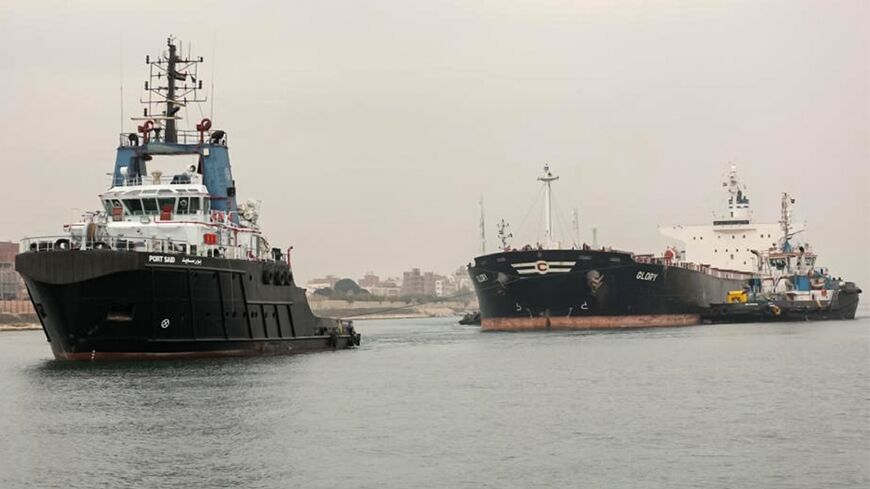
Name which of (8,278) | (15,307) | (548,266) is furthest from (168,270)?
(8,278)

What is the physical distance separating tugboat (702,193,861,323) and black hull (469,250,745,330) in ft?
26.8

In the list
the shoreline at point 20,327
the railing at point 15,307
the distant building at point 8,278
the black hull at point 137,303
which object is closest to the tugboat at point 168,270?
the black hull at point 137,303

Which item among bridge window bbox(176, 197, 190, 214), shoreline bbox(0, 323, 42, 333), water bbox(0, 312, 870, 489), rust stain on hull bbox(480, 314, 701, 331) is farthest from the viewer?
shoreline bbox(0, 323, 42, 333)

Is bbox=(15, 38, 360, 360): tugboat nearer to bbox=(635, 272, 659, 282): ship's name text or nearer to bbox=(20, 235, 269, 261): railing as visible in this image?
bbox=(20, 235, 269, 261): railing

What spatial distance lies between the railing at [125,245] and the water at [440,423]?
3.74 metres

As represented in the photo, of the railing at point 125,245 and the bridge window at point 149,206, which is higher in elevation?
the bridge window at point 149,206

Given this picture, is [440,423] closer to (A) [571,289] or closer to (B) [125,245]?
(B) [125,245]

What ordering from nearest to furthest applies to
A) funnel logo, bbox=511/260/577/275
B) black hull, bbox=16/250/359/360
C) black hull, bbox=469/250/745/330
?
black hull, bbox=16/250/359/360 < funnel logo, bbox=511/260/577/275 < black hull, bbox=469/250/745/330

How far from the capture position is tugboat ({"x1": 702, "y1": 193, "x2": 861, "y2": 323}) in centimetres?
7775

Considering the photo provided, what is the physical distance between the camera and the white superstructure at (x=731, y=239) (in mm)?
93312

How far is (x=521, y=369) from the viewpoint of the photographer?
38938 mm

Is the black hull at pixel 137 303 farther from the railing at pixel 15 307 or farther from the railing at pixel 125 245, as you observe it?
the railing at pixel 15 307

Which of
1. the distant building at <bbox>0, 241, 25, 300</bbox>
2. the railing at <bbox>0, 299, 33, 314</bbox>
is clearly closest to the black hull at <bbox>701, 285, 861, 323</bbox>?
the railing at <bbox>0, 299, 33, 314</bbox>

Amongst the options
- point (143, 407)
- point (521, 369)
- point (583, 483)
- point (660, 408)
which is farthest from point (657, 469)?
point (521, 369)
